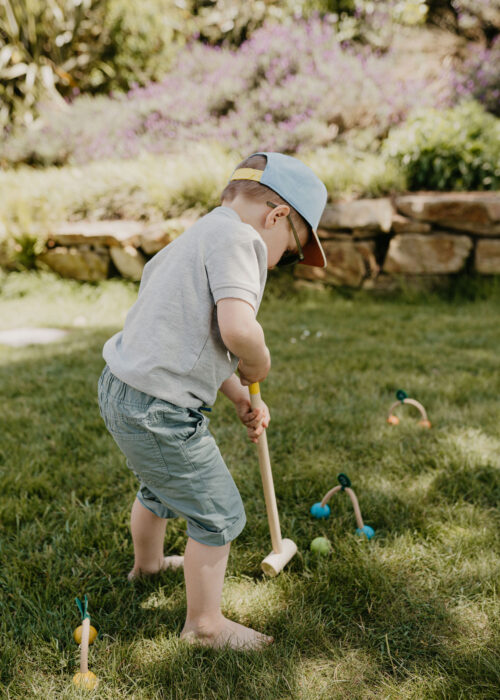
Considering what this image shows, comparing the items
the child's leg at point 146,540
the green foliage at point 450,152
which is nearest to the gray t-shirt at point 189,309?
the child's leg at point 146,540

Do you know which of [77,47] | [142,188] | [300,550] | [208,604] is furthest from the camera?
[77,47]

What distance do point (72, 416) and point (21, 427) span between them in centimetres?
27

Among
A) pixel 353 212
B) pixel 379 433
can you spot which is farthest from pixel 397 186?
pixel 379 433

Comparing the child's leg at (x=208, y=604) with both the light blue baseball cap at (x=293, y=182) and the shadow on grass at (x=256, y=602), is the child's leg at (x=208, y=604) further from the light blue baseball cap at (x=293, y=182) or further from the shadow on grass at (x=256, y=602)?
the light blue baseball cap at (x=293, y=182)

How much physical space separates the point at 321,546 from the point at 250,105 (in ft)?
21.7

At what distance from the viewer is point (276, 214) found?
1.59 m

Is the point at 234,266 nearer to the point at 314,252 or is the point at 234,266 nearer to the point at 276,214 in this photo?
the point at 276,214

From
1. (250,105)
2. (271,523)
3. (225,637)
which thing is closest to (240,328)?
(271,523)

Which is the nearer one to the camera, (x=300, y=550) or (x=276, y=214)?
(x=276, y=214)

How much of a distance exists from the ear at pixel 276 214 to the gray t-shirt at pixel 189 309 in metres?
0.09

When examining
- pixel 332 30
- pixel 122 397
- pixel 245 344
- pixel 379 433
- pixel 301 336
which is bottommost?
pixel 301 336

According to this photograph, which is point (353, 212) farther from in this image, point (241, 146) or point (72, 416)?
point (72, 416)

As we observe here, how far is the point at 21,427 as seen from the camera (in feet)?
9.92

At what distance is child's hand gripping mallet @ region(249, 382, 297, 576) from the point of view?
1.86 meters
